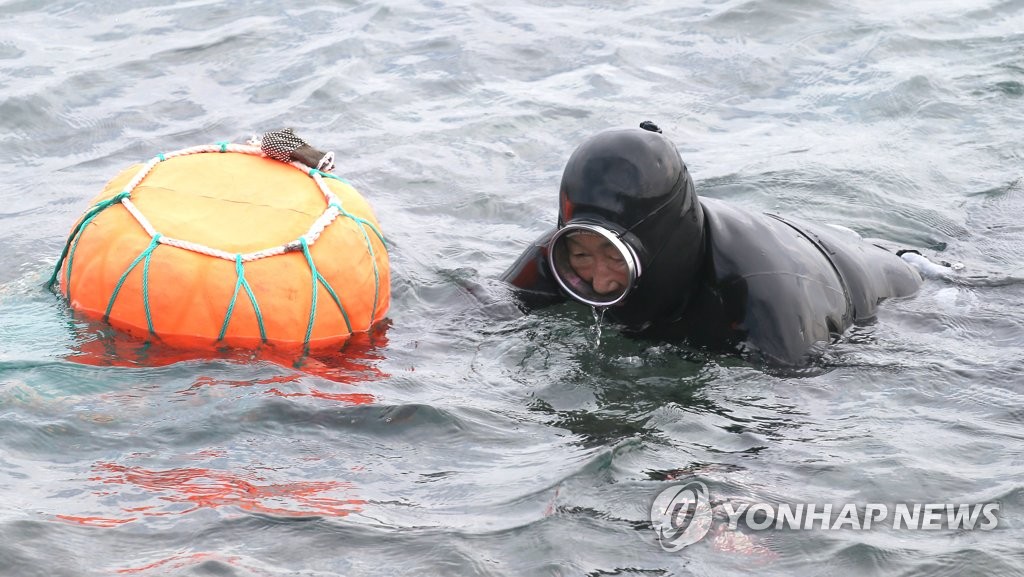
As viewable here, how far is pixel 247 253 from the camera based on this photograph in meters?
4.89

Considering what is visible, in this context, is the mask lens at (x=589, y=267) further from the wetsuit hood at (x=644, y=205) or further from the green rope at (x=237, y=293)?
the green rope at (x=237, y=293)

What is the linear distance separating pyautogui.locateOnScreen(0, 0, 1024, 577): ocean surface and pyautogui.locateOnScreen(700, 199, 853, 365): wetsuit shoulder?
0.47 ft

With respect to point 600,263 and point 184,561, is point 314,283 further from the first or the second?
point 184,561

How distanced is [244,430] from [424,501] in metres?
0.84

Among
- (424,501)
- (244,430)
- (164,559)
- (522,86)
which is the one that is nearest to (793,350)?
(424,501)

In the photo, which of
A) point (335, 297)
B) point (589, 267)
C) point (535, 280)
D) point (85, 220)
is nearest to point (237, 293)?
point (335, 297)

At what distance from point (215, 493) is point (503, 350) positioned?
1.81 meters

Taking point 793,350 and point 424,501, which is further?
point 793,350

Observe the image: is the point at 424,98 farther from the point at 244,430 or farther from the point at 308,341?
the point at 244,430

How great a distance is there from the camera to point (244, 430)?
448cm

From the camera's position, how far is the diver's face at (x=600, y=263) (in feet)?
16.1

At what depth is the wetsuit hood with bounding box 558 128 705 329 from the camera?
4.82 m

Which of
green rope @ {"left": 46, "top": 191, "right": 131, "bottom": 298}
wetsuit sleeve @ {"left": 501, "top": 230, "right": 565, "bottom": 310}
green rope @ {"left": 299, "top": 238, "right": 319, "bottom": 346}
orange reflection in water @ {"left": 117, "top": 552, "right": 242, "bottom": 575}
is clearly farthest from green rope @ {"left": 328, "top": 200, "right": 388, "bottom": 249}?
orange reflection in water @ {"left": 117, "top": 552, "right": 242, "bottom": 575}

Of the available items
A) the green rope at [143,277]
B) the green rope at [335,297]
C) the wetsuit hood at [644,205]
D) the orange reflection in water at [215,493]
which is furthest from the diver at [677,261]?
the green rope at [143,277]
